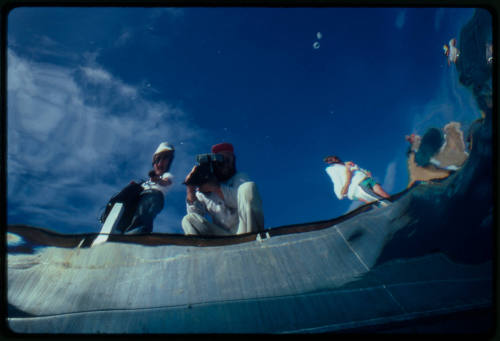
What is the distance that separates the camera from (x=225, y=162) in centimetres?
191

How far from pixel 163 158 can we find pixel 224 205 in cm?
63

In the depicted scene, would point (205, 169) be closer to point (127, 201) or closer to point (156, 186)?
point (156, 186)

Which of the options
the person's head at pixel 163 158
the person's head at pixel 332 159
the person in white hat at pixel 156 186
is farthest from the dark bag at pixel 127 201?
the person's head at pixel 332 159

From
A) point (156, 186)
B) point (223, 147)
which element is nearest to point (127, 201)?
point (156, 186)

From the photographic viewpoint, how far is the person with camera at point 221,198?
180cm

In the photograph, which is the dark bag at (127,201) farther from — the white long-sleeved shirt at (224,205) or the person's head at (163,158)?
the white long-sleeved shirt at (224,205)

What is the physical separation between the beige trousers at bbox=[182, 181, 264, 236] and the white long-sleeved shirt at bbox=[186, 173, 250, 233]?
0.03 metres

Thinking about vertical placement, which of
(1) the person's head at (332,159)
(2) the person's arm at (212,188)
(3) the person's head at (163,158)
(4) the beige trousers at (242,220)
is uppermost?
(3) the person's head at (163,158)

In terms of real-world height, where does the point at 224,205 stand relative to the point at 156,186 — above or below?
below

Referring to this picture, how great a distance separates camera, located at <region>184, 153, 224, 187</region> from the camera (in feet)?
6.03

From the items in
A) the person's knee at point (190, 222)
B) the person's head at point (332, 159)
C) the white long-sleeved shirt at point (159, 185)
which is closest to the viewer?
the person's knee at point (190, 222)

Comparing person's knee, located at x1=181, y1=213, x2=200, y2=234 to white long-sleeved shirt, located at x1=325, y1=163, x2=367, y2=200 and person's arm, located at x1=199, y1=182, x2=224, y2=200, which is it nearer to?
person's arm, located at x1=199, y1=182, x2=224, y2=200
